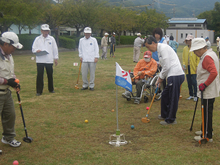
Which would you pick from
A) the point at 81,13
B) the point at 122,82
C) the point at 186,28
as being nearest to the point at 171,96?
the point at 122,82

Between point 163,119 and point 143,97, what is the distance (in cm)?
222

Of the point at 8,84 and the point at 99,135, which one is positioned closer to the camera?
the point at 8,84

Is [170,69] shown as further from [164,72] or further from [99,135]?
[99,135]

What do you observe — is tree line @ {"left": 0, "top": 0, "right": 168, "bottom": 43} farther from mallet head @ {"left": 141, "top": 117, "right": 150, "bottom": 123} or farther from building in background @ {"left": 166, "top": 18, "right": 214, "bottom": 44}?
building in background @ {"left": 166, "top": 18, "right": 214, "bottom": 44}

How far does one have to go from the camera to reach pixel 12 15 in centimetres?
2433

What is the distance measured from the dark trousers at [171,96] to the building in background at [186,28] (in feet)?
249

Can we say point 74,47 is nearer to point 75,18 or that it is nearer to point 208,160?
point 75,18

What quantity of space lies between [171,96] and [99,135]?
172cm

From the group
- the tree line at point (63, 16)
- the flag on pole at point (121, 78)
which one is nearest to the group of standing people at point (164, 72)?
the flag on pole at point (121, 78)

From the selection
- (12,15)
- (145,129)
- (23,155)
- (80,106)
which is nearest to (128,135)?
(145,129)

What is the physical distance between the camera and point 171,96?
18.5ft

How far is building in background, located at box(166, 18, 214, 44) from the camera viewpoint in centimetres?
8091

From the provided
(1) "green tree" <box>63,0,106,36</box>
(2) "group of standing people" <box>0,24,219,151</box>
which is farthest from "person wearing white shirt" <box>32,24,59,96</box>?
(1) "green tree" <box>63,0,106,36</box>

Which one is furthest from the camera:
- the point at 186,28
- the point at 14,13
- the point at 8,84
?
the point at 186,28
